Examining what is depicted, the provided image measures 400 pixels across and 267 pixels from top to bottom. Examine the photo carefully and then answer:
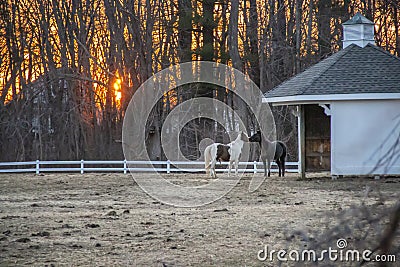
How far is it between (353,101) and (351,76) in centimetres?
109

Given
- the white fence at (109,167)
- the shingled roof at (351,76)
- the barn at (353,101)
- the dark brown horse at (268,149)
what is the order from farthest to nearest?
the white fence at (109,167), the dark brown horse at (268,149), the shingled roof at (351,76), the barn at (353,101)

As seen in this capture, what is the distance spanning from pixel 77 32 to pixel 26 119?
4.77 m

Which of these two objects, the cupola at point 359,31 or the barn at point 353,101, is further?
the cupola at point 359,31

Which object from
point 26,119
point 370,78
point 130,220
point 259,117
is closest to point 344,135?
point 370,78

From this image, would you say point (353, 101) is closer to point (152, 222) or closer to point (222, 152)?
point (222, 152)

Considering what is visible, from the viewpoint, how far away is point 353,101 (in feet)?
73.9

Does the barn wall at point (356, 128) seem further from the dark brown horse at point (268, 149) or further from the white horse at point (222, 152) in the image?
the white horse at point (222, 152)

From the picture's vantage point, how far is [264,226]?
13148mm

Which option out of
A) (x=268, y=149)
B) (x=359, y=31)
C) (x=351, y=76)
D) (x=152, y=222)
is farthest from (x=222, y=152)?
(x=152, y=222)

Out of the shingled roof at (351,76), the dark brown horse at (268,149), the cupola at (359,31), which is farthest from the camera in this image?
the cupola at (359,31)

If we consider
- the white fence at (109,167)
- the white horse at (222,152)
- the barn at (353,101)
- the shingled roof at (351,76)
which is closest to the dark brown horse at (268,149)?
the white horse at (222,152)

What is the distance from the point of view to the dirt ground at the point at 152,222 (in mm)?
10383

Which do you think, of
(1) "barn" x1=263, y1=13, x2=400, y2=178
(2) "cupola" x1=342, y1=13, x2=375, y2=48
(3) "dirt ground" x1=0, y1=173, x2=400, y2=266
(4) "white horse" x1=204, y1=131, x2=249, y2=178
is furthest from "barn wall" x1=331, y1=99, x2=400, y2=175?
(4) "white horse" x1=204, y1=131, x2=249, y2=178

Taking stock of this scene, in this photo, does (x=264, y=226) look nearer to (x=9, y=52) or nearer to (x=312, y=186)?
(x=312, y=186)
